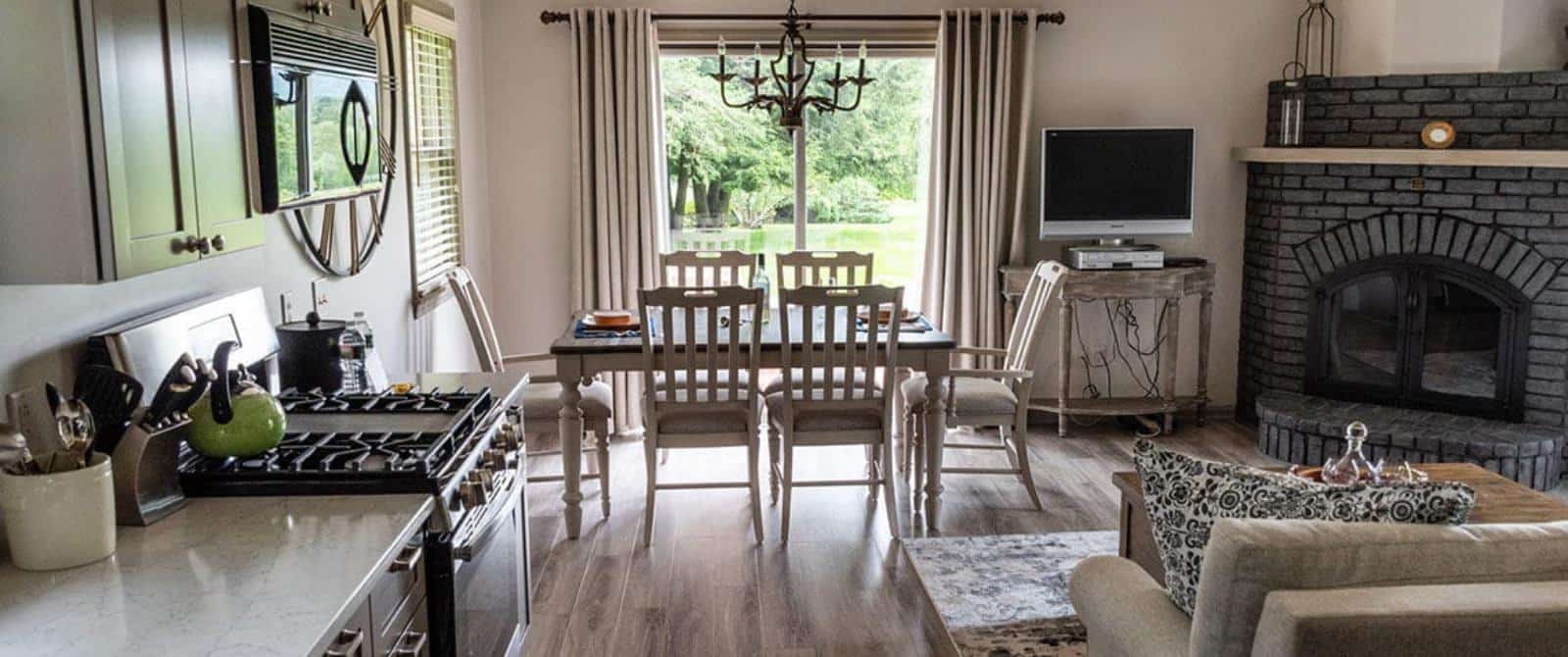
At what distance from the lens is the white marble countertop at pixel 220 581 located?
1.72m

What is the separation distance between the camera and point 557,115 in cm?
626

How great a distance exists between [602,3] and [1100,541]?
3488 mm

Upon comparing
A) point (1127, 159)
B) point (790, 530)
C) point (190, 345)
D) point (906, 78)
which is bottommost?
point (790, 530)

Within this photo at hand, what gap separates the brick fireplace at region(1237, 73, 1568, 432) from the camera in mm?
5539

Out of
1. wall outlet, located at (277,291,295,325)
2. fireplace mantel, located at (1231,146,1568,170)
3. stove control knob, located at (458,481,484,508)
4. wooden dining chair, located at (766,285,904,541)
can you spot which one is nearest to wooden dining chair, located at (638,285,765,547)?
wooden dining chair, located at (766,285,904,541)

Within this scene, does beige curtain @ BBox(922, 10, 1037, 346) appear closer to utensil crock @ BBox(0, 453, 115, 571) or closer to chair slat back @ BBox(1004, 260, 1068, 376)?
chair slat back @ BBox(1004, 260, 1068, 376)

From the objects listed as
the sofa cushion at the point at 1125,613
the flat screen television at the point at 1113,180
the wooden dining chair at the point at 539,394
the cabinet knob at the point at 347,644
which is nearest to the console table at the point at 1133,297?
the flat screen television at the point at 1113,180

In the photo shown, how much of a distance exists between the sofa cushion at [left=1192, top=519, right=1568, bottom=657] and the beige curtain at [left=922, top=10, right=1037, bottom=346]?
424cm

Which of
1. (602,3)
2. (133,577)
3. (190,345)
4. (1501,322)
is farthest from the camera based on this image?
(602,3)

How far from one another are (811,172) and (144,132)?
4.58 metres

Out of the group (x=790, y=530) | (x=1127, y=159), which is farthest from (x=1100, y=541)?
(x=1127, y=159)

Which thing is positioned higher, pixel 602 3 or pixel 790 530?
pixel 602 3

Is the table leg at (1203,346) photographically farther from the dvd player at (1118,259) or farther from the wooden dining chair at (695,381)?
the wooden dining chair at (695,381)

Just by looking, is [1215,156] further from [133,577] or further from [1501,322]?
[133,577]
